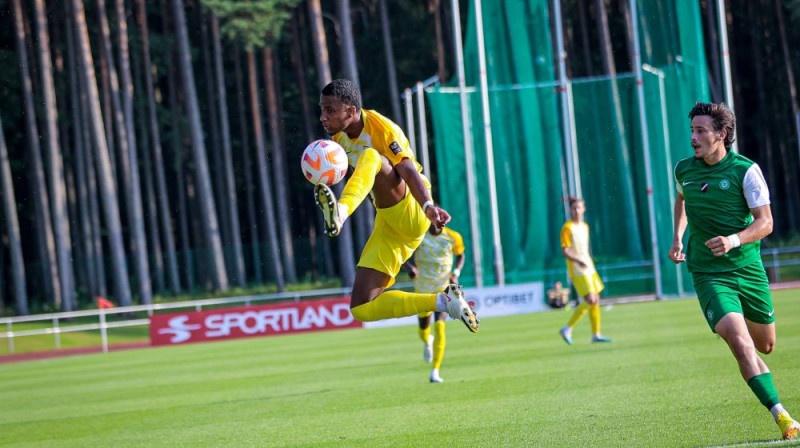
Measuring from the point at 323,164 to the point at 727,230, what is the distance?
299cm

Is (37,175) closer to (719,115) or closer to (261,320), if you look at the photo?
(261,320)

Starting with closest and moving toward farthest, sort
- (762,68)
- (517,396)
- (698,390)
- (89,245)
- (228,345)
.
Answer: (698,390), (517,396), (228,345), (89,245), (762,68)

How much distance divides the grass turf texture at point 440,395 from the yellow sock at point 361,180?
2.27m

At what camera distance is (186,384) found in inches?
659

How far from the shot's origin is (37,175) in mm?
47344

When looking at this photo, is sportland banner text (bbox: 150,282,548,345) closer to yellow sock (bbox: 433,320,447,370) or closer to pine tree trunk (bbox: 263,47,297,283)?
yellow sock (bbox: 433,320,447,370)

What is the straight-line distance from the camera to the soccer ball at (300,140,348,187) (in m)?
7.76

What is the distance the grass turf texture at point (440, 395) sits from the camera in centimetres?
875

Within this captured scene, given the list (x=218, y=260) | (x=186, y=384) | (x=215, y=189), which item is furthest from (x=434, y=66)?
(x=186, y=384)

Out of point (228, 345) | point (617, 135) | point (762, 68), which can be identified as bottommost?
point (228, 345)

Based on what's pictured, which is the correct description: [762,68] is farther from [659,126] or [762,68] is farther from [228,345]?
[228,345]

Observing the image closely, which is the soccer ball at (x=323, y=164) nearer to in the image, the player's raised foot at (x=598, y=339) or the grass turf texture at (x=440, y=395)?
the grass turf texture at (x=440, y=395)

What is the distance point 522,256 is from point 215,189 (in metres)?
33.4

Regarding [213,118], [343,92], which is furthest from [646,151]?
[213,118]
